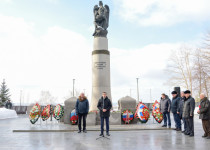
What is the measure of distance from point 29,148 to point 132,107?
8.80 m

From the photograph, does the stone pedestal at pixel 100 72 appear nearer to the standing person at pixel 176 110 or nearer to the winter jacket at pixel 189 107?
the standing person at pixel 176 110

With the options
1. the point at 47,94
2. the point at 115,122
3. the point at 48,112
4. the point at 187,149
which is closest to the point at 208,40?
the point at 115,122

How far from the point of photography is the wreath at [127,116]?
1340 centimetres

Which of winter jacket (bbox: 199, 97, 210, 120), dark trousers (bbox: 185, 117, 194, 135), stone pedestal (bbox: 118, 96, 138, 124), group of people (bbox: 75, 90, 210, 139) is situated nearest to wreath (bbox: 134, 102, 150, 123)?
stone pedestal (bbox: 118, 96, 138, 124)

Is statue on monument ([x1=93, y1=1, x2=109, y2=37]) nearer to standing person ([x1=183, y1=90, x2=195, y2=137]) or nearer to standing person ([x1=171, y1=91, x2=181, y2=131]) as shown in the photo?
standing person ([x1=171, y1=91, x2=181, y2=131])

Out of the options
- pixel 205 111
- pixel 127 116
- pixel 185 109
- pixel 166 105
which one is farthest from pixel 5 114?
pixel 205 111

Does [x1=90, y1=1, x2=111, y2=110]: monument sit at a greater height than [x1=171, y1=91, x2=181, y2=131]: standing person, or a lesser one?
greater

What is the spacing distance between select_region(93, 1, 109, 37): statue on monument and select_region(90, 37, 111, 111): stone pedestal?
1.26 metres

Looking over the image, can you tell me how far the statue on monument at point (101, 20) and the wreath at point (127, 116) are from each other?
23.9ft

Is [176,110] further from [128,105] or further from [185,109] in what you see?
[128,105]

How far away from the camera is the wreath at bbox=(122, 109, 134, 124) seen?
1340cm

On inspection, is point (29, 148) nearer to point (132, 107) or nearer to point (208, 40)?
point (132, 107)

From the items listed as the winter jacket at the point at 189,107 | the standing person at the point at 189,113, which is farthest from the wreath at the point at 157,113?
the winter jacket at the point at 189,107

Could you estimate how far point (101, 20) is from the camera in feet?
59.0
